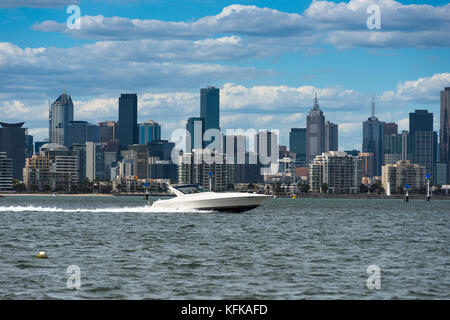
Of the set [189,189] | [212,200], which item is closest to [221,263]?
[212,200]

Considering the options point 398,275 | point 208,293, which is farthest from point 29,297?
point 398,275

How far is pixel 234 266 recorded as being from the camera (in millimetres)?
36406

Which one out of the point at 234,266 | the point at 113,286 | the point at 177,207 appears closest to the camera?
the point at 113,286

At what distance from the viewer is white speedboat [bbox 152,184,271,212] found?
75.9 metres

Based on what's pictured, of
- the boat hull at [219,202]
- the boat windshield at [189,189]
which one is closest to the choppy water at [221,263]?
the boat hull at [219,202]

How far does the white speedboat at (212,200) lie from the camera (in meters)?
75.9

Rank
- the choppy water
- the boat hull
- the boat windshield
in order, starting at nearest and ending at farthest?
the choppy water
the boat hull
the boat windshield

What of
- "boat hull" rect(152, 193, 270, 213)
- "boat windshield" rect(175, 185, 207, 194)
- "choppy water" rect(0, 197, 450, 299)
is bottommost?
"choppy water" rect(0, 197, 450, 299)

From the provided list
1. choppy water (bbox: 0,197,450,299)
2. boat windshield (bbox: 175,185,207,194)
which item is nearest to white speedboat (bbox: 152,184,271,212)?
boat windshield (bbox: 175,185,207,194)

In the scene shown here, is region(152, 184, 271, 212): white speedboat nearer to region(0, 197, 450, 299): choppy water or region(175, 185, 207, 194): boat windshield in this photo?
region(175, 185, 207, 194): boat windshield

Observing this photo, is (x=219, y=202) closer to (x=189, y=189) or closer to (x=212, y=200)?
(x=212, y=200)
